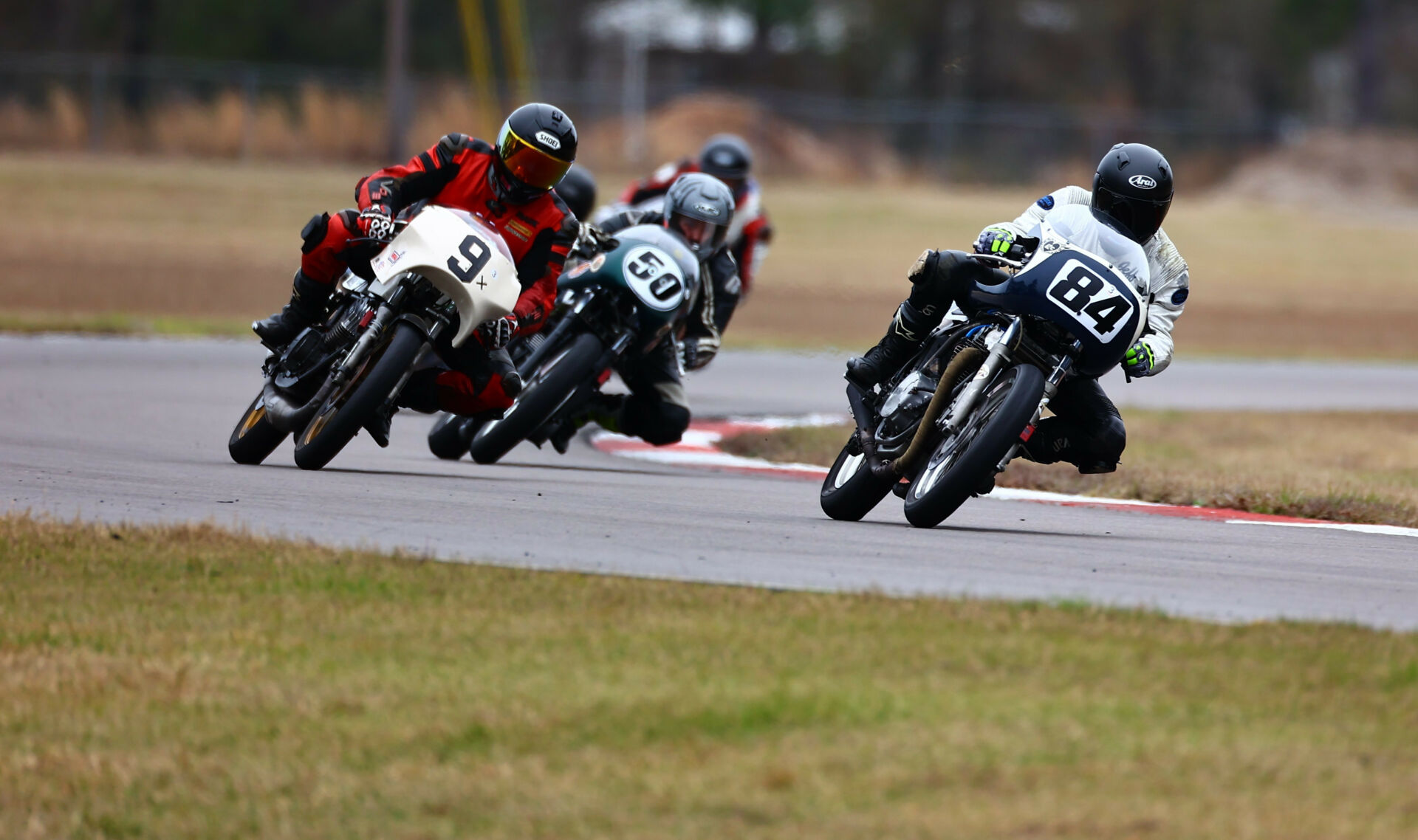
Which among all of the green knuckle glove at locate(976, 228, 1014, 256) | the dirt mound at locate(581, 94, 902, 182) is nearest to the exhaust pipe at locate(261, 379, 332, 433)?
the green knuckle glove at locate(976, 228, 1014, 256)

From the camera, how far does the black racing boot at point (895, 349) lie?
820 cm

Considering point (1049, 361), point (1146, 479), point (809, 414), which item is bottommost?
point (809, 414)

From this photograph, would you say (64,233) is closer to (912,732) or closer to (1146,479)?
(1146,479)

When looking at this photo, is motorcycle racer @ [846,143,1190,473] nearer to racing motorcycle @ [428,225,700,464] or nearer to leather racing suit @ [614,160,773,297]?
racing motorcycle @ [428,225,700,464]

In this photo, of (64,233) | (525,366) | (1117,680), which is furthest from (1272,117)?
(1117,680)

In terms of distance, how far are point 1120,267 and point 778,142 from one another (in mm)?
38679

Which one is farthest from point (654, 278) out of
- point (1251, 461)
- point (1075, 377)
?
point (1251, 461)

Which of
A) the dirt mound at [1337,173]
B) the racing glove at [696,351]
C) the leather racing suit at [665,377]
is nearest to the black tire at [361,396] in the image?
the leather racing suit at [665,377]

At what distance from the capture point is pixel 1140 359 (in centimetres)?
775

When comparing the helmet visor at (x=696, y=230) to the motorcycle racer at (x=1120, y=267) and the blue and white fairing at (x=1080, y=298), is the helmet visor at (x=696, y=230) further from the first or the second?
the blue and white fairing at (x=1080, y=298)

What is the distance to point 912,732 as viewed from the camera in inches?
178

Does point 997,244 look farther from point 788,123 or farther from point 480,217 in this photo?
point 788,123

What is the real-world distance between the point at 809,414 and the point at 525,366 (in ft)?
17.5

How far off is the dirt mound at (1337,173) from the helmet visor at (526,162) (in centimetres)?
4226
